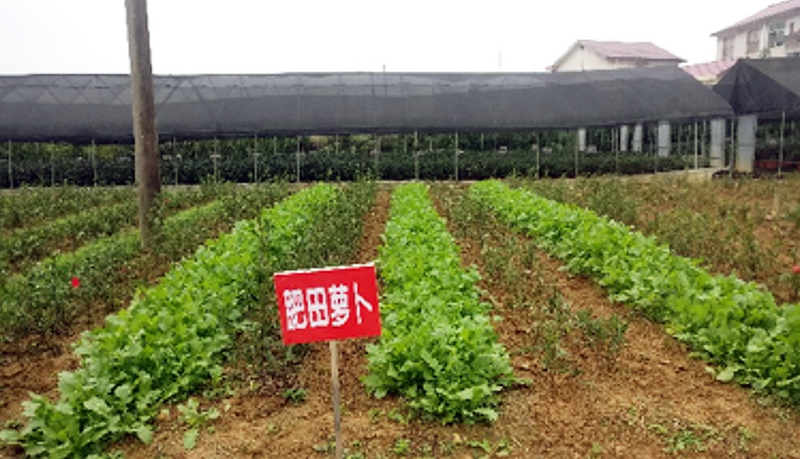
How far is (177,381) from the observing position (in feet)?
15.2

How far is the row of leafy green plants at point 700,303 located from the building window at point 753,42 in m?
48.9

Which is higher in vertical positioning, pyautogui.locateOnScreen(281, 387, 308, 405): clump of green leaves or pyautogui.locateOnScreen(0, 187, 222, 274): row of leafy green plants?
pyautogui.locateOnScreen(0, 187, 222, 274): row of leafy green plants

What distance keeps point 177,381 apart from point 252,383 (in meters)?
0.49

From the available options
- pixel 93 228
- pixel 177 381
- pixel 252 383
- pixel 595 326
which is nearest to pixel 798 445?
pixel 595 326

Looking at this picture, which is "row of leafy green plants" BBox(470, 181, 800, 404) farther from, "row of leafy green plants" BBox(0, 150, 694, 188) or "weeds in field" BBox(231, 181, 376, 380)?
"row of leafy green plants" BBox(0, 150, 694, 188)

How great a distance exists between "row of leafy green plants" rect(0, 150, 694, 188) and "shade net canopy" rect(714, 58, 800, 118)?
3934 mm

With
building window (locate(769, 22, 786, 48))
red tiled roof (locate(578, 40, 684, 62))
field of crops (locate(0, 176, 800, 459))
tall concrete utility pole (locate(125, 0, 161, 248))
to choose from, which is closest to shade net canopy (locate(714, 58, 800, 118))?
field of crops (locate(0, 176, 800, 459))

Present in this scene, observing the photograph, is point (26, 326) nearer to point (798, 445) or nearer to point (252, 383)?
point (252, 383)

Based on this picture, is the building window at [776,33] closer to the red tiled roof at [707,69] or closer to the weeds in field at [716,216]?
the red tiled roof at [707,69]

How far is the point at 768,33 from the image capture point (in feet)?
160

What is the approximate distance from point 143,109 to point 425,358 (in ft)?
26.1

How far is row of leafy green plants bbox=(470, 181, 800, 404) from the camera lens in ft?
15.6

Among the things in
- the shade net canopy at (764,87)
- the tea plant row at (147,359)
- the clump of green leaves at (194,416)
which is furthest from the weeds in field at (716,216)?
the shade net canopy at (764,87)

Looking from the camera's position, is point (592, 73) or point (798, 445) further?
point (592, 73)
